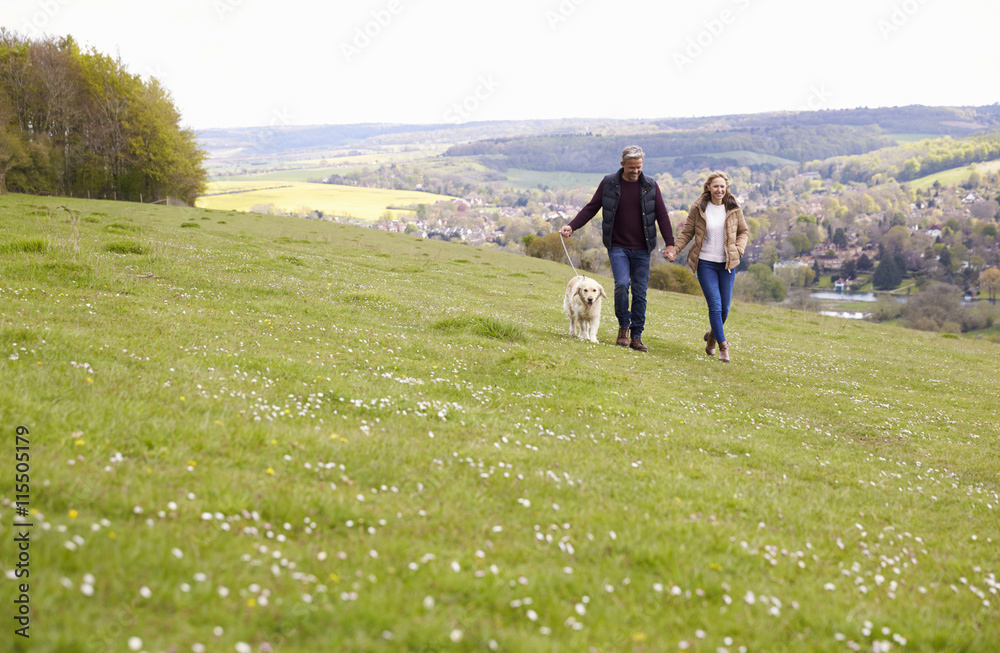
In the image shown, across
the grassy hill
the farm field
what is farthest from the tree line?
the grassy hill

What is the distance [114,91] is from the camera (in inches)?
2589

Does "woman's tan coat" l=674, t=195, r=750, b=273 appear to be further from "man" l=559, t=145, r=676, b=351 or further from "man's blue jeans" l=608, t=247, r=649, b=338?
"man's blue jeans" l=608, t=247, r=649, b=338

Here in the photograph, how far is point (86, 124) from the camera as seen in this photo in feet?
214

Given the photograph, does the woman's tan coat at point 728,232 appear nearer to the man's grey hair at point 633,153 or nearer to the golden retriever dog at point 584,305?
Result: the man's grey hair at point 633,153

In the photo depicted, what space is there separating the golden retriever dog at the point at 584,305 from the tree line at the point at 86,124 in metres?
64.3

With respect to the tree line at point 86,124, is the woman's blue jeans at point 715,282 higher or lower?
lower

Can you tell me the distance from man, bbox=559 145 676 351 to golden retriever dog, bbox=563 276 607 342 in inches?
27.3

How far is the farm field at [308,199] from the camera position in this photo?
142 metres

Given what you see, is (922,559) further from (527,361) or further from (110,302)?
(110,302)

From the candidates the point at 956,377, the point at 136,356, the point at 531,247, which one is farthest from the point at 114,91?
the point at 956,377

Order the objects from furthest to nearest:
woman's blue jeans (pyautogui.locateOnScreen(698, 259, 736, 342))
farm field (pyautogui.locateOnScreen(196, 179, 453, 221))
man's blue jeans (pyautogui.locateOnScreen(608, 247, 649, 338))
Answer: farm field (pyautogui.locateOnScreen(196, 179, 453, 221))
man's blue jeans (pyautogui.locateOnScreen(608, 247, 649, 338))
woman's blue jeans (pyautogui.locateOnScreen(698, 259, 736, 342))

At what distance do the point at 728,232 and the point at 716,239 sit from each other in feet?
1.05

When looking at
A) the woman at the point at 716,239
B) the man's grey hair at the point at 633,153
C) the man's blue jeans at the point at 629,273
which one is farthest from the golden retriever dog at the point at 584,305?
the man's grey hair at the point at 633,153

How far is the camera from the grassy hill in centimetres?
369
